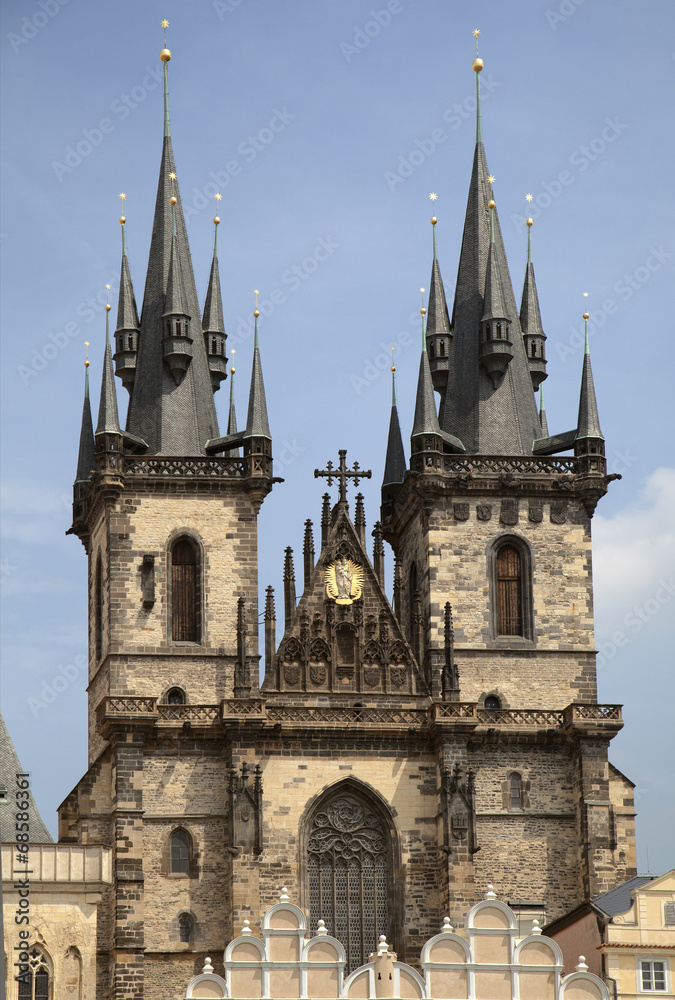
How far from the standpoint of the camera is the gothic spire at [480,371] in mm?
52906

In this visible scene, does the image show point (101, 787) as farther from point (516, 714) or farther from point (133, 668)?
point (516, 714)

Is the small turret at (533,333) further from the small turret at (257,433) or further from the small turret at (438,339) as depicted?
the small turret at (257,433)

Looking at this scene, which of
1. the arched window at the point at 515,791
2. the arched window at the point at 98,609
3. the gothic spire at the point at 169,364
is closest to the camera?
the arched window at the point at 515,791

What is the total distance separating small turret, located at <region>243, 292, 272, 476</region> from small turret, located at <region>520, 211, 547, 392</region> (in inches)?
314

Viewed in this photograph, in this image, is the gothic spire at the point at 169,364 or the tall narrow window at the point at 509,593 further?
the gothic spire at the point at 169,364

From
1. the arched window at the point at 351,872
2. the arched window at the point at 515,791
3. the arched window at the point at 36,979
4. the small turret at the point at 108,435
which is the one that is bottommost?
the arched window at the point at 36,979

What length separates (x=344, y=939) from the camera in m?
47.7

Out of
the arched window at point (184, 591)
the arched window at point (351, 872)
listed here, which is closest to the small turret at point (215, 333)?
the arched window at point (184, 591)

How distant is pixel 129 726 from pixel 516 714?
967 centimetres

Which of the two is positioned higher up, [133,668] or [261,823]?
[133,668]

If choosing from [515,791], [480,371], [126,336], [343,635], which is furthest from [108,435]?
[515,791]

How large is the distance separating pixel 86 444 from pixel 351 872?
49.0 feet

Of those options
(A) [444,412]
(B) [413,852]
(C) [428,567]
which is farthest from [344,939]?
(A) [444,412]

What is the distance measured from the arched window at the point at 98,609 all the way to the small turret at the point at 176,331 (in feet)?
17.8
